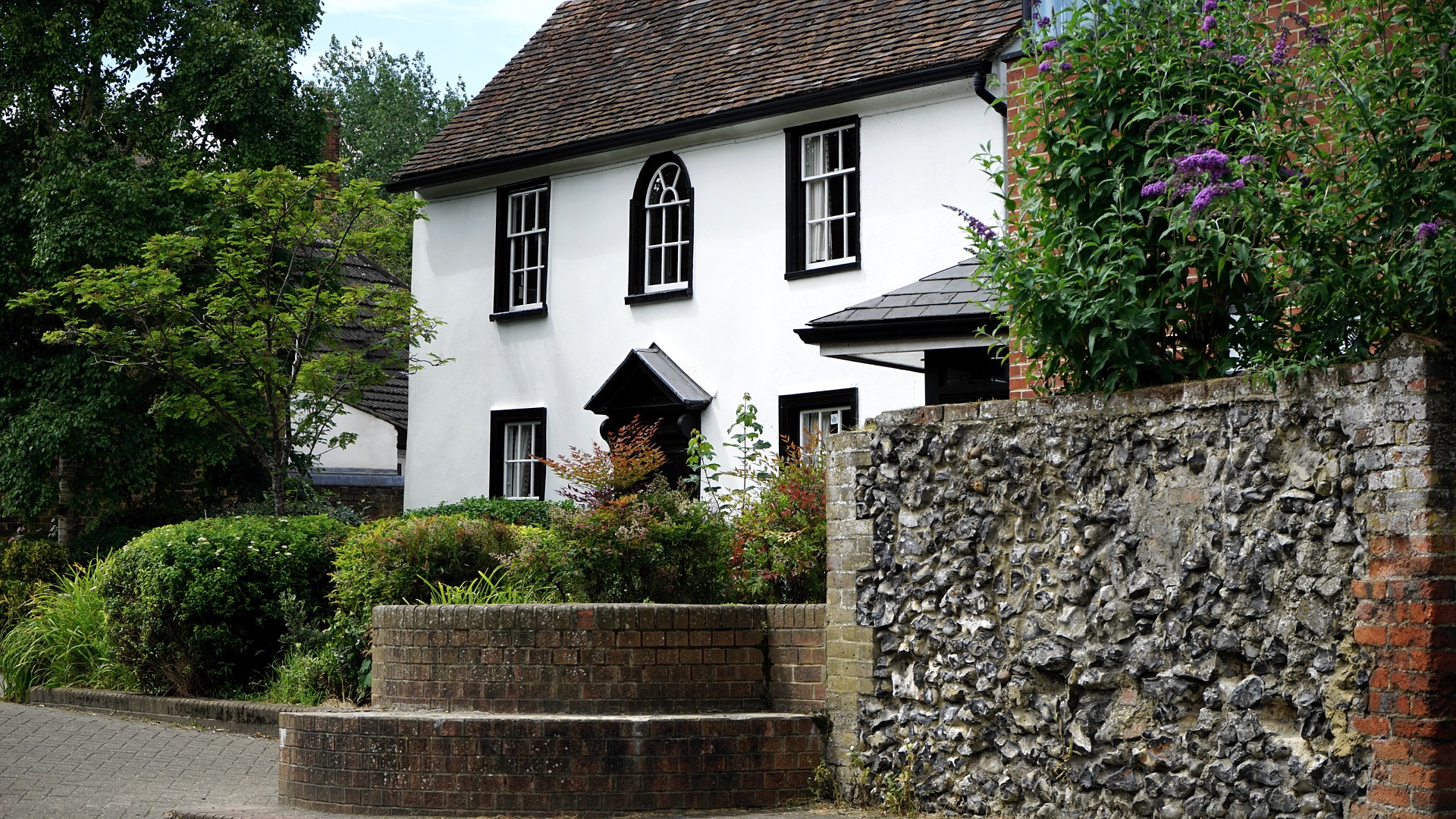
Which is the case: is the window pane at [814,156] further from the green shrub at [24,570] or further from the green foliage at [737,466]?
the green shrub at [24,570]

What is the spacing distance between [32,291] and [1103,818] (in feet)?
47.4

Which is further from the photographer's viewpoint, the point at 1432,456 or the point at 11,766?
the point at 11,766

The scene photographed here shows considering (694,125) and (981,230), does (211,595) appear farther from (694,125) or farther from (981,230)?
(694,125)

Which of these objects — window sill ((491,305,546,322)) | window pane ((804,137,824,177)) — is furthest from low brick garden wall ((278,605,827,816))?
window sill ((491,305,546,322))

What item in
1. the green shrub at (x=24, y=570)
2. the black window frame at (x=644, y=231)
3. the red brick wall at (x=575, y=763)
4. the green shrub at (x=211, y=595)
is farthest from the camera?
Answer: the black window frame at (x=644, y=231)

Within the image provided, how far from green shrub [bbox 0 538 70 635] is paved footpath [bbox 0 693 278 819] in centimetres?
449

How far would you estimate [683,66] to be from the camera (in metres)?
18.8

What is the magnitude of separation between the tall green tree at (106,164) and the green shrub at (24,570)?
0.54 m

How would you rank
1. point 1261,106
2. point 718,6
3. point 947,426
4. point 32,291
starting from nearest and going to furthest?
point 1261,106 < point 947,426 < point 32,291 < point 718,6

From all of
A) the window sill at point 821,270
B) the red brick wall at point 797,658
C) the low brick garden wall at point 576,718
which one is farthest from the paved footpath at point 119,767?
the window sill at point 821,270

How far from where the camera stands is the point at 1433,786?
5.53 metres

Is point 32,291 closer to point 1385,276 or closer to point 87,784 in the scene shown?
point 87,784

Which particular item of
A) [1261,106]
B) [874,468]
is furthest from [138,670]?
[1261,106]

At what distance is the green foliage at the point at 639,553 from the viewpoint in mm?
9234
